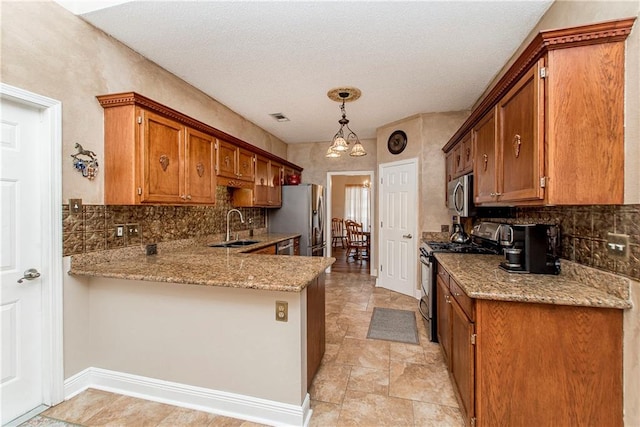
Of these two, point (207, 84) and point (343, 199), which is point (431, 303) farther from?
point (343, 199)

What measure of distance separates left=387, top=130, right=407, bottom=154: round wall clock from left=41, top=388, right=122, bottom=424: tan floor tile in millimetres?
4315

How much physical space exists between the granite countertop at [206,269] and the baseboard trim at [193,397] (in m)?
0.77

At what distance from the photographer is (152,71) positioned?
8.68 ft

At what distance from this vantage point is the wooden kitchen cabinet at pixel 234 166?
10.5 feet

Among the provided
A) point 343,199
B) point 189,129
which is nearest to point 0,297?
point 189,129

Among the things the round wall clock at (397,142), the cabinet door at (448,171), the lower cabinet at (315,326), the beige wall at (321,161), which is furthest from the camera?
the beige wall at (321,161)

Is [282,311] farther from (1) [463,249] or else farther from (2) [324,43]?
(2) [324,43]

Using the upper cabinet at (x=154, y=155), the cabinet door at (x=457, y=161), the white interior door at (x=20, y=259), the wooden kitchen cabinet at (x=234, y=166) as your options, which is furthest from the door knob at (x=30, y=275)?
the cabinet door at (x=457, y=161)

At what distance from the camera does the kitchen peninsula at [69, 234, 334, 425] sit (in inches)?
Answer: 67.4

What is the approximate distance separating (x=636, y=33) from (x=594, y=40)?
14 cm

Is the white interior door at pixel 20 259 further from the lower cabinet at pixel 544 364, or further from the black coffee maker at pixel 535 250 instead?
the black coffee maker at pixel 535 250

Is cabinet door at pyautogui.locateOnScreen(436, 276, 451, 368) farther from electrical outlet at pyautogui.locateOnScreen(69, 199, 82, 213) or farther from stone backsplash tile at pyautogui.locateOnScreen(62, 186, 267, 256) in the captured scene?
electrical outlet at pyautogui.locateOnScreen(69, 199, 82, 213)

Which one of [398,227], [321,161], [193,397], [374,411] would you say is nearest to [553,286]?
[374,411]

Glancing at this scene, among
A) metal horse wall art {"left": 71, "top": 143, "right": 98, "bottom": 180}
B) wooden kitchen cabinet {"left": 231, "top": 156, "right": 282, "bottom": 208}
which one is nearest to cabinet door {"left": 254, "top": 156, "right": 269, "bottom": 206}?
wooden kitchen cabinet {"left": 231, "top": 156, "right": 282, "bottom": 208}
